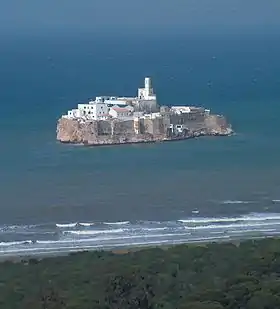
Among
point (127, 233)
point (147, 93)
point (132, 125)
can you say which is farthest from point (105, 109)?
point (127, 233)

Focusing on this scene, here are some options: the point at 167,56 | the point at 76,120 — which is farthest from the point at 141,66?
the point at 76,120

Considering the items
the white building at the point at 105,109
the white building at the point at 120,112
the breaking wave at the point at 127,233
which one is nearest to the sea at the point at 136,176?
the breaking wave at the point at 127,233

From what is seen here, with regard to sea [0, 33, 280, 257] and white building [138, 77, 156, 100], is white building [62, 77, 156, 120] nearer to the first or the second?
white building [138, 77, 156, 100]

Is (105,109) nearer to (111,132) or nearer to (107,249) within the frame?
(111,132)

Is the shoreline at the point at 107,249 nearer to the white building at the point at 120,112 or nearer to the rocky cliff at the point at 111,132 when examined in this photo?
the rocky cliff at the point at 111,132

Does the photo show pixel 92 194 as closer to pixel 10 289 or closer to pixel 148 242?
pixel 148 242

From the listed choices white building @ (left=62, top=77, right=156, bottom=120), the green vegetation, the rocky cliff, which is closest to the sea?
the rocky cliff
